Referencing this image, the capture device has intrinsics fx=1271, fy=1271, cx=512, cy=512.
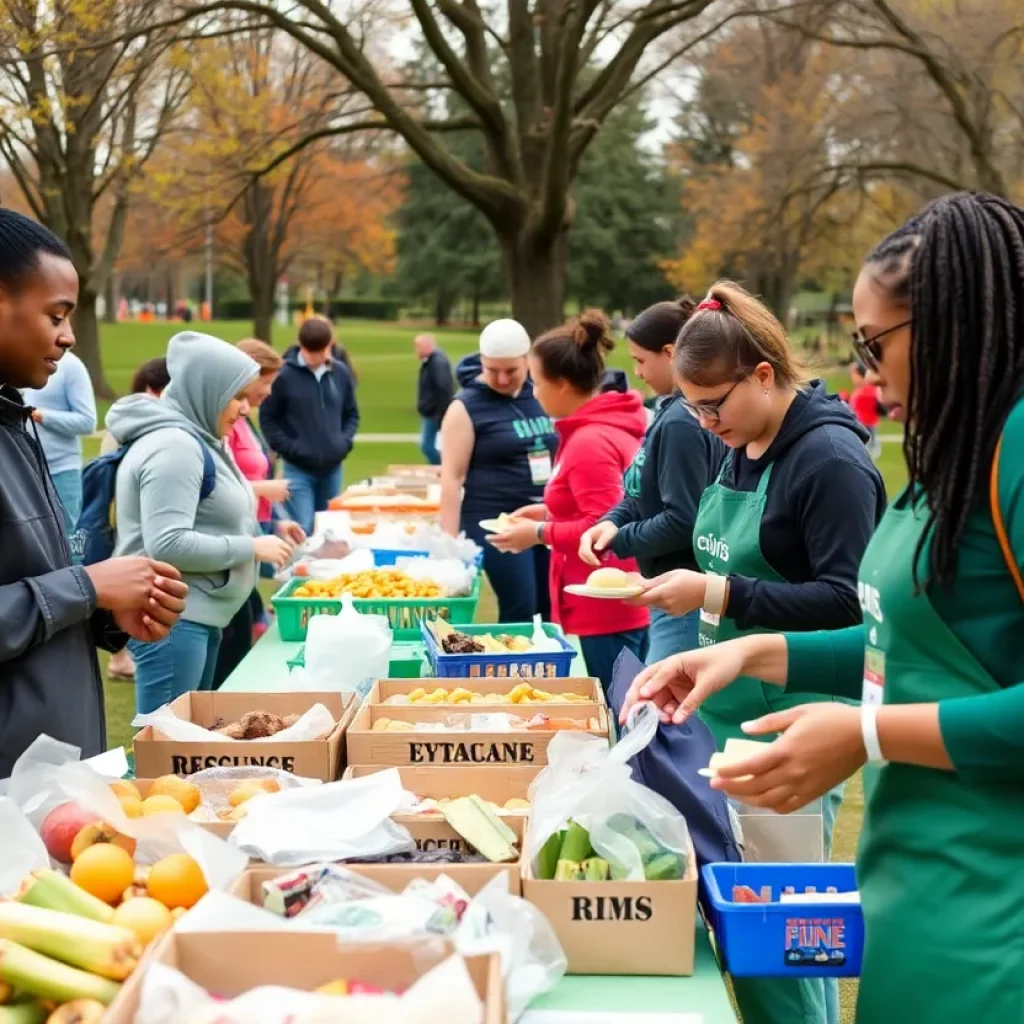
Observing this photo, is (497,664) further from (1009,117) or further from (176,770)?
(1009,117)

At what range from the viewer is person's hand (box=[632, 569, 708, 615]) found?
291cm

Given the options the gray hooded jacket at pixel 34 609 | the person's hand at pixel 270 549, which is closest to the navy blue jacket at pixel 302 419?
the person's hand at pixel 270 549

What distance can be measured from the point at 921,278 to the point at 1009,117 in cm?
2043

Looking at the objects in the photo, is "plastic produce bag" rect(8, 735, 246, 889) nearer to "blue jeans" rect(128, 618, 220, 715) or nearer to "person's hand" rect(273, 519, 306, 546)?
"blue jeans" rect(128, 618, 220, 715)

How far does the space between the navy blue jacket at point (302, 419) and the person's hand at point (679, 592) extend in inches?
241

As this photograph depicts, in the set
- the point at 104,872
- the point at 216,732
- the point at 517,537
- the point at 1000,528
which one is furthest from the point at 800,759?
the point at 517,537

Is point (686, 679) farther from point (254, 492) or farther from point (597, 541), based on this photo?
point (254, 492)

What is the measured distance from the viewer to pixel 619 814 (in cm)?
219

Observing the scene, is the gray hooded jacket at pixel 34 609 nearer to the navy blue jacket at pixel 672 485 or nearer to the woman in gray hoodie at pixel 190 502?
the woman in gray hoodie at pixel 190 502

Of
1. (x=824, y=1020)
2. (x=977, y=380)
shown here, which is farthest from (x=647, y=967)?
(x=977, y=380)

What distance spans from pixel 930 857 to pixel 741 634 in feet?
4.52

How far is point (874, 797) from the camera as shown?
5.97 ft

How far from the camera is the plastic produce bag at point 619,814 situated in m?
2.12

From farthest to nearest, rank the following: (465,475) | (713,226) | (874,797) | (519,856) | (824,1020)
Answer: (713,226), (465,475), (824,1020), (519,856), (874,797)
